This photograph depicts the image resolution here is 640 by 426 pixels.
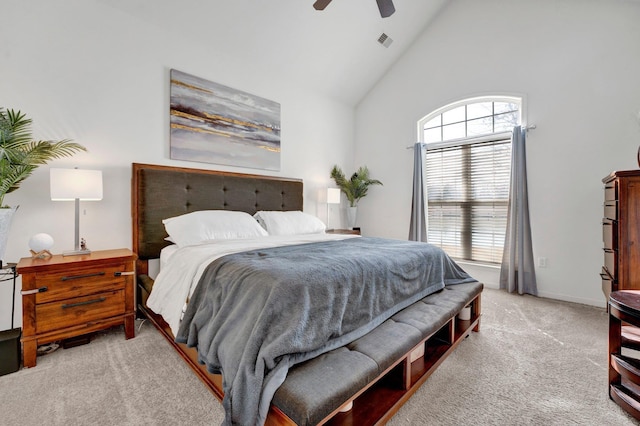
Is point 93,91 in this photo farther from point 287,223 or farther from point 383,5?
point 383,5

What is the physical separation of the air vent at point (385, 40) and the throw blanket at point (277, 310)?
11.4 ft

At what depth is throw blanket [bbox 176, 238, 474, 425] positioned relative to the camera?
1111 mm

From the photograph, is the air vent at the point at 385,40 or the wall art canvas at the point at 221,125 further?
the air vent at the point at 385,40

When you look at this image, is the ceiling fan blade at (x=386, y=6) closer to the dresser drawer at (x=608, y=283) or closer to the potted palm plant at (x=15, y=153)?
the potted palm plant at (x=15, y=153)

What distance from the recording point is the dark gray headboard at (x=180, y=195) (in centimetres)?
268

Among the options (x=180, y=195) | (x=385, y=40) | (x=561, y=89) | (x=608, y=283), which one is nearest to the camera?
(x=608, y=283)

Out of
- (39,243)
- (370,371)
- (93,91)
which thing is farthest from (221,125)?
(370,371)

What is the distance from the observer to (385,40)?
4.04 m

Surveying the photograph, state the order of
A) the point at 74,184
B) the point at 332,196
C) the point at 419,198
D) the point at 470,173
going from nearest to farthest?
1. the point at 74,184
2. the point at 470,173
3. the point at 419,198
4. the point at 332,196

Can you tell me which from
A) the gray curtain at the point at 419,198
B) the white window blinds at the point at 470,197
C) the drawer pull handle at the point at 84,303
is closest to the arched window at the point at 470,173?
Result: the white window blinds at the point at 470,197

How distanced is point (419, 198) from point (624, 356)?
2.92 m

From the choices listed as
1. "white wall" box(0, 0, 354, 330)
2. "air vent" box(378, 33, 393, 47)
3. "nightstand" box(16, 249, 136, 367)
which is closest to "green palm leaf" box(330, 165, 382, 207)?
"air vent" box(378, 33, 393, 47)

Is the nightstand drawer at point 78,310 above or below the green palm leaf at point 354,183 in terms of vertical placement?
below

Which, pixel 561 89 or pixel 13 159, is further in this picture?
pixel 561 89
